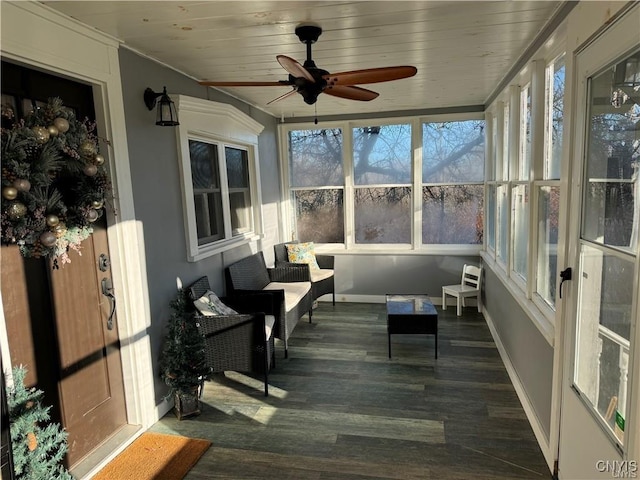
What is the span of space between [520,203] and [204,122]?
9.16ft

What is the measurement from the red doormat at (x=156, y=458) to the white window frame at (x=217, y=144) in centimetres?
133

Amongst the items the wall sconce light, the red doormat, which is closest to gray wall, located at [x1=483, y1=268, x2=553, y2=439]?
the red doormat

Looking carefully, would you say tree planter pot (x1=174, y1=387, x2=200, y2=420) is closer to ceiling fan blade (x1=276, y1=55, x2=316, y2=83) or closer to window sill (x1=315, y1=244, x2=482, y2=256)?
ceiling fan blade (x1=276, y1=55, x2=316, y2=83)

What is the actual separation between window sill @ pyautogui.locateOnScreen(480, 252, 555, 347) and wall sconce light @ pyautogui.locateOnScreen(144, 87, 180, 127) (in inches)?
107

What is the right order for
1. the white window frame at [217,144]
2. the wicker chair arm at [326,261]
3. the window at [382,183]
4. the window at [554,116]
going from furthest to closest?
the window at [382,183]
the wicker chair arm at [326,261]
the white window frame at [217,144]
the window at [554,116]

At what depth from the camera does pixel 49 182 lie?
1.82 metres

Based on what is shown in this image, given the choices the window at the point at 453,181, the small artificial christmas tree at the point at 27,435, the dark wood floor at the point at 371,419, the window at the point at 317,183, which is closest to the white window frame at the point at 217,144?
the window at the point at 317,183

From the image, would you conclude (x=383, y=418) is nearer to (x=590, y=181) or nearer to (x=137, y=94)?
(x=590, y=181)

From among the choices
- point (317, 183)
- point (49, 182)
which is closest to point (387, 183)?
point (317, 183)

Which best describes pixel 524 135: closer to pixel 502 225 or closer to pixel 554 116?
pixel 554 116

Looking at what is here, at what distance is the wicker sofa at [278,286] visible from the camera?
3.66 m

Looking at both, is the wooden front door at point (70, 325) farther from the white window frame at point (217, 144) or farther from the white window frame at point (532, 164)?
the white window frame at point (532, 164)

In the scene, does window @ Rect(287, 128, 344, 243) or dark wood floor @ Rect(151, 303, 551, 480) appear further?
window @ Rect(287, 128, 344, 243)

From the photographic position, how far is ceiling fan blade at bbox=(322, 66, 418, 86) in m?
2.09
